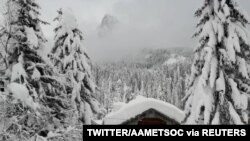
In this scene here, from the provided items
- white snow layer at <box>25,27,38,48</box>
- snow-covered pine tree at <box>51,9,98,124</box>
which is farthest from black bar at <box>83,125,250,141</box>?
snow-covered pine tree at <box>51,9,98,124</box>

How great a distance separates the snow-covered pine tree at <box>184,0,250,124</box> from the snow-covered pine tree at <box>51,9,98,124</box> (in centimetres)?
1014

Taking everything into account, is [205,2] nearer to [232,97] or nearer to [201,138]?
[232,97]

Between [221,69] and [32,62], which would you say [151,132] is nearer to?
[221,69]

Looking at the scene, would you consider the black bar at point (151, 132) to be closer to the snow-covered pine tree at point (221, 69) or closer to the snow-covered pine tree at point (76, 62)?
the snow-covered pine tree at point (221, 69)

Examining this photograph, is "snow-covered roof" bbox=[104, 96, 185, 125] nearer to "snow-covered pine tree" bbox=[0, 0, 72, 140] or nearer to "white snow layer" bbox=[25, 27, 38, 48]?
"snow-covered pine tree" bbox=[0, 0, 72, 140]

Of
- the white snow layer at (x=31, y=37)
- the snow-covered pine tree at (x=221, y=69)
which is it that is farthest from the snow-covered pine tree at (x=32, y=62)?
the snow-covered pine tree at (x=221, y=69)

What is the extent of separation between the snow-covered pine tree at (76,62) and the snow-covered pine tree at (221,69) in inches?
399

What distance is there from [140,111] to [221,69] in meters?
9.10

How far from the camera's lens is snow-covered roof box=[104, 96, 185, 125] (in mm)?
24719

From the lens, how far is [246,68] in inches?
677

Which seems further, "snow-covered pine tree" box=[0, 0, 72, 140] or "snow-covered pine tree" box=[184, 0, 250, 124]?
"snow-covered pine tree" box=[184, 0, 250, 124]

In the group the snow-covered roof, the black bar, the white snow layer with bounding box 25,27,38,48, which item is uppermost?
the white snow layer with bounding box 25,27,38,48

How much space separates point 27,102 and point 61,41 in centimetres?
1549

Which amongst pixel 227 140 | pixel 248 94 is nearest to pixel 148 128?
pixel 227 140
